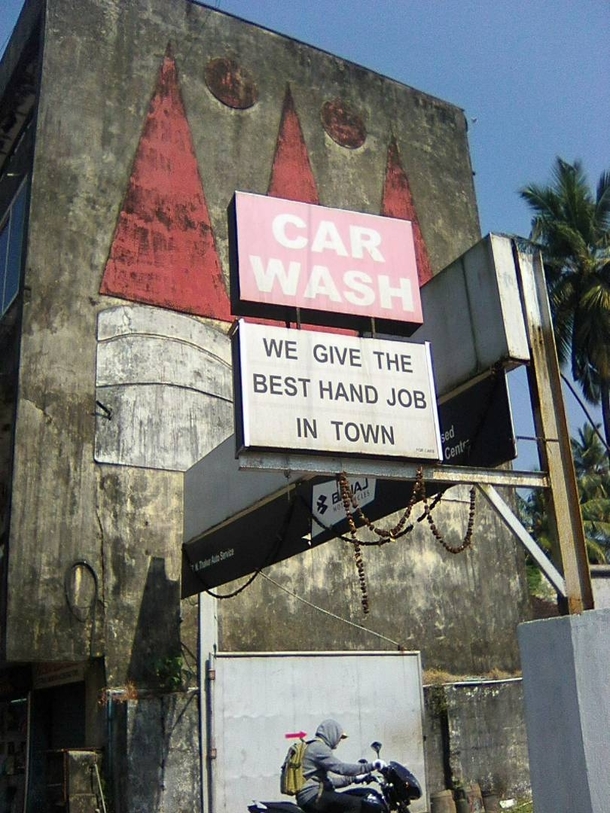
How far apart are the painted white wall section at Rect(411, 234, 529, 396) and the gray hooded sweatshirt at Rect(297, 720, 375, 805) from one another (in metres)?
4.20

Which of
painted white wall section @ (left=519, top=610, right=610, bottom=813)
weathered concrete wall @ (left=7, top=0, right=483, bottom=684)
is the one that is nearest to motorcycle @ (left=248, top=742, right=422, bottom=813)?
painted white wall section @ (left=519, top=610, right=610, bottom=813)

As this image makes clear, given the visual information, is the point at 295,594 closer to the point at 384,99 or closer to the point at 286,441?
the point at 286,441

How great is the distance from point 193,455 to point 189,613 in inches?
111

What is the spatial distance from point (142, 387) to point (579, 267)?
682 inches

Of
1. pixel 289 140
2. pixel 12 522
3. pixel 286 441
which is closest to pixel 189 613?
pixel 12 522

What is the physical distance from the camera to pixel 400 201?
68.9 feet

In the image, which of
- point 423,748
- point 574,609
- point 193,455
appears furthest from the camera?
point 193,455

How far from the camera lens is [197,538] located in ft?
45.3

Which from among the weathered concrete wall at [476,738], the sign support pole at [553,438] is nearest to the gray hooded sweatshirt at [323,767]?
the sign support pole at [553,438]

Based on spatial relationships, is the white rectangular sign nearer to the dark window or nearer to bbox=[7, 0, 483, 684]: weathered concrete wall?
bbox=[7, 0, 483, 684]: weathered concrete wall

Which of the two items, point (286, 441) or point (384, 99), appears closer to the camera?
point (286, 441)

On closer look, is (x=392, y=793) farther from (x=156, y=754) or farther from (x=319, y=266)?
(x=319, y=266)

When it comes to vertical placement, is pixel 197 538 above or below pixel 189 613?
above

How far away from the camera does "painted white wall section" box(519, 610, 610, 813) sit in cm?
708
